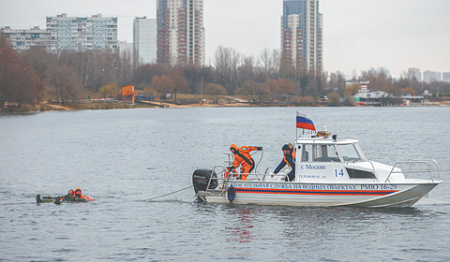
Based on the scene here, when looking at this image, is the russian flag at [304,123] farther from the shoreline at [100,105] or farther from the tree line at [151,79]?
the tree line at [151,79]

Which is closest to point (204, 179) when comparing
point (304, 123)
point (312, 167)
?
point (312, 167)

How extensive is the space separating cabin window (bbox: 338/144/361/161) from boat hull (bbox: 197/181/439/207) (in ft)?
3.97

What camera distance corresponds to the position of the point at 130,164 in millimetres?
42125

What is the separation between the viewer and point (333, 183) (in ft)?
73.0

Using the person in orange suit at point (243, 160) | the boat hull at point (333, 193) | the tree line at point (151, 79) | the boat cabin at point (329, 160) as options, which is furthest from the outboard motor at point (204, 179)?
the tree line at point (151, 79)

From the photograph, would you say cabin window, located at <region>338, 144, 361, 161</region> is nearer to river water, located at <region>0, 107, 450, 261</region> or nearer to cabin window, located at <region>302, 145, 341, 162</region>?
cabin window, located at <region>302, 145, 341, 162</region>

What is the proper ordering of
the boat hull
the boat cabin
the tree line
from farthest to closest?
1. the tree line
2. the boat cabin
3. the boat hull

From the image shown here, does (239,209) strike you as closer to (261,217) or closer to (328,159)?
(261,217)

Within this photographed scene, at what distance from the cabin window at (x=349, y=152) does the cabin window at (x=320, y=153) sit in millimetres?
252

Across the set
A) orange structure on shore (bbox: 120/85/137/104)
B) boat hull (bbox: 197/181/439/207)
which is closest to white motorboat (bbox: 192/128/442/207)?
boat hull (bbox: 197/181/439/207)

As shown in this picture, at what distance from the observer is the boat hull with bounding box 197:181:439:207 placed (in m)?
22.3

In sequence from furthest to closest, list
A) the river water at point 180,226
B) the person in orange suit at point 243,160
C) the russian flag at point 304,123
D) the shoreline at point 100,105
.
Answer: the shoreline at point 100,105 → the person in orange suit at point 243,160 → the russian flag at point 304,123 → the river water at point 180,226

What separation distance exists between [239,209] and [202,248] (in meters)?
4.62

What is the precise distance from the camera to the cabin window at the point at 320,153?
2284 cm
